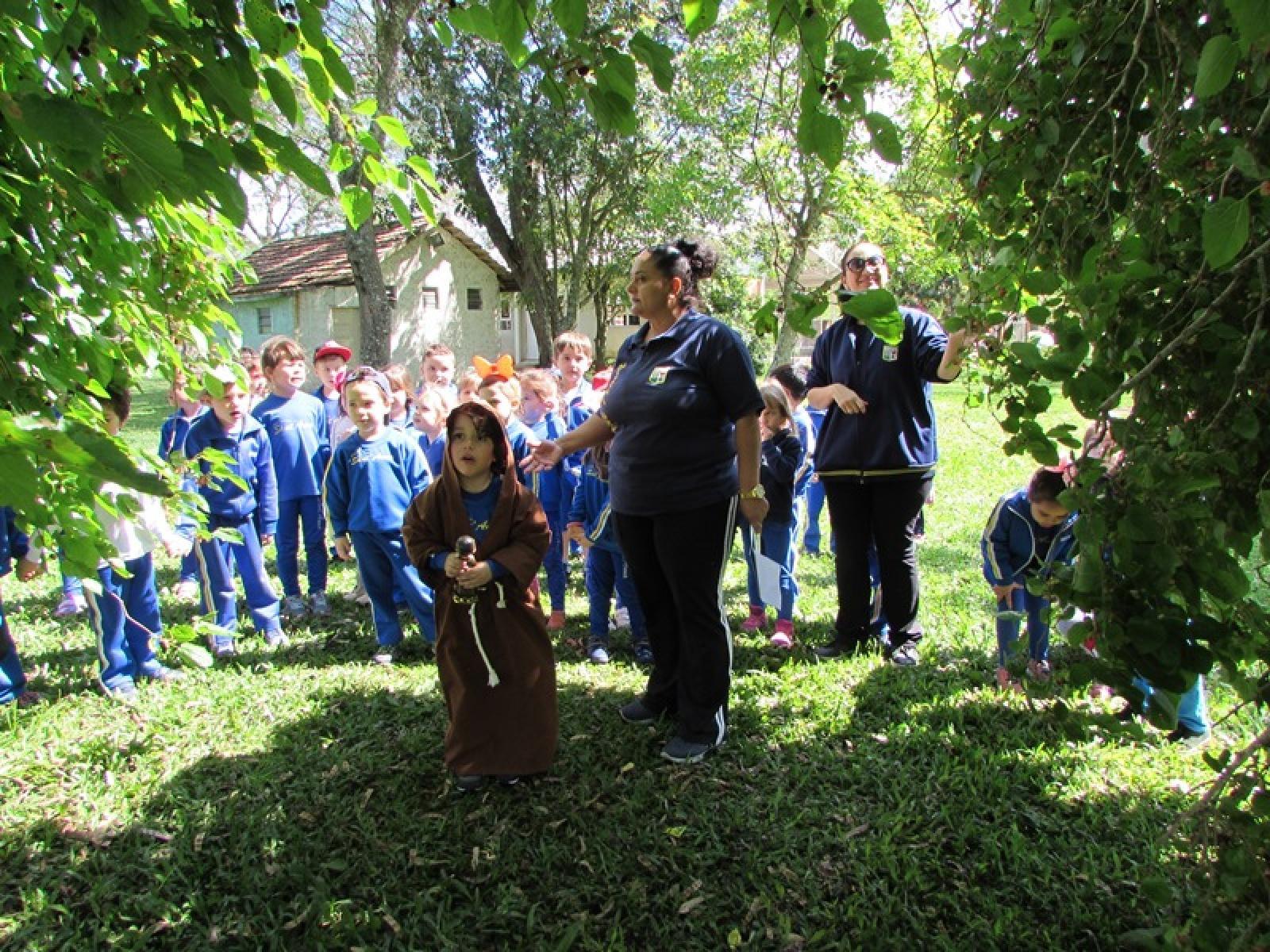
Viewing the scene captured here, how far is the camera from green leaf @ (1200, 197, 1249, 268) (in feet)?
3.83

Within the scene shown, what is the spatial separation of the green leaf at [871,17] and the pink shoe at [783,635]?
148 inches

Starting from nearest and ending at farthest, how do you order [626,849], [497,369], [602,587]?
[626,849] → [602,587] → [497,369]

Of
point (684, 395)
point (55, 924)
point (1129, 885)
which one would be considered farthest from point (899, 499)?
point (55, 924)

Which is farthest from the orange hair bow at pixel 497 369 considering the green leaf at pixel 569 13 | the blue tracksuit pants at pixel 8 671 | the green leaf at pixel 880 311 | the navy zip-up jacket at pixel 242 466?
the green leaf at pixel 880 311

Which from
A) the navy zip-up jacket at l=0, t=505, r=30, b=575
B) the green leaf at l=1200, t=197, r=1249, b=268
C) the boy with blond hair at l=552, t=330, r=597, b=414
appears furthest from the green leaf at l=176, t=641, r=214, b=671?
the boy with blond hair at l=552, t=330, r=597, b=414

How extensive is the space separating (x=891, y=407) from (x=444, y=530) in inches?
88.4

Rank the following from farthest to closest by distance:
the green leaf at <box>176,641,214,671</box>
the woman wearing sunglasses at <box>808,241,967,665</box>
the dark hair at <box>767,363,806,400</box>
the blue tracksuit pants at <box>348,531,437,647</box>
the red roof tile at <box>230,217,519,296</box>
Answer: the red roof tile at <box>230,217,519,296</box>, the dark hair at <box>767,363,806,400</box>, the blue tracksuit pants at <box>348,531,437,647</box>, the woman wearing sunglasses at <box>808,241,967,665</box>, the green leaf at <box>176,641,214,671</box>

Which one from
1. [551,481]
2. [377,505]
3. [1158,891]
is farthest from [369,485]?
[1158,891]

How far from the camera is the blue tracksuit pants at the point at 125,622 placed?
4207 millimetres

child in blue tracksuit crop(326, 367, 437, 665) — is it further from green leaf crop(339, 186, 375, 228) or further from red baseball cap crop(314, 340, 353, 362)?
green leaf crop(339, 186, 375, 228)

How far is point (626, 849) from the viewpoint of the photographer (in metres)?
2.99

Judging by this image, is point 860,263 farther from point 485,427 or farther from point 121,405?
point 121,405

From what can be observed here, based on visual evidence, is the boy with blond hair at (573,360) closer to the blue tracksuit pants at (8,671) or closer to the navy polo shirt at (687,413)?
the navy polo shirt at (687,413)

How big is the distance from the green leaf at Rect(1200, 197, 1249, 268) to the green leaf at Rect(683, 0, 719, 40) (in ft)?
3.21
